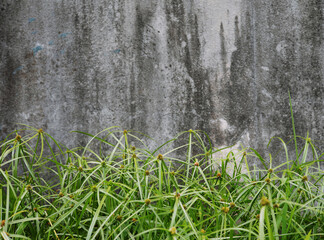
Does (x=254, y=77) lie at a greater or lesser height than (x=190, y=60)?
lesser

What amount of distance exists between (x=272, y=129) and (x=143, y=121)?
73 cm

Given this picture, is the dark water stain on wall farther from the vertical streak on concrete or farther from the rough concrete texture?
the vertical streak on concrete

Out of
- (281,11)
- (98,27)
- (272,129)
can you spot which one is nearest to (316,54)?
(281,11)

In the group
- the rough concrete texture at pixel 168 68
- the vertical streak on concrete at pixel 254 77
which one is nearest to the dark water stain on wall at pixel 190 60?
the rough concrete texture at pixel 168 68

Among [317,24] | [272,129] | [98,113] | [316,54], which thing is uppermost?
[317,24]

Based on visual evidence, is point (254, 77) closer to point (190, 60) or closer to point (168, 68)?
point (190, 60)

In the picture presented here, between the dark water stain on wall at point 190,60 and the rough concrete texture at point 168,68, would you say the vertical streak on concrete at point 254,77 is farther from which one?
the dark water stain on wall at point 190,60

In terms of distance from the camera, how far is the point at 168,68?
2.08m

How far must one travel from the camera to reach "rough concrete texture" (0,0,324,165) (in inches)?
81.0

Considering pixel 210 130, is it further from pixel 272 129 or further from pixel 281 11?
pixel 281 11

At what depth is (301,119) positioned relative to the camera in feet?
6.76


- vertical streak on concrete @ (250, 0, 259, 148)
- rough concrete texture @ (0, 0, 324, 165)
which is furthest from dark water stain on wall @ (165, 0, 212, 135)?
vertical streak on concrete @ (250, 0, 259, 148)

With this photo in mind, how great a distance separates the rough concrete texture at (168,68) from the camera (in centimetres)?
206

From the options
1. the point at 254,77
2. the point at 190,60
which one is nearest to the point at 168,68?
the point at 190,60
